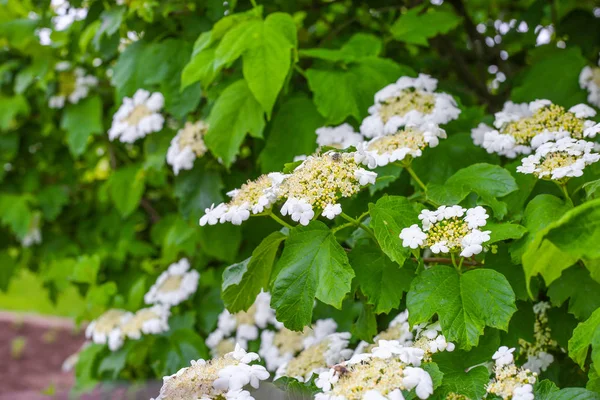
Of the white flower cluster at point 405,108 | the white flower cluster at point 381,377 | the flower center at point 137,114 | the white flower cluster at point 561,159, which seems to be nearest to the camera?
the white flower cluster at point 381,377

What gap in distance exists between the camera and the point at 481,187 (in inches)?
48.8

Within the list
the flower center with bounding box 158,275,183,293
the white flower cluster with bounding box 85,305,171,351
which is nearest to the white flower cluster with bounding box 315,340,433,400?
the white flower cluster with bounding box 85,305,171,351

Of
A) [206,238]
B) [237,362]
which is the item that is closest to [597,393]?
[237,362]


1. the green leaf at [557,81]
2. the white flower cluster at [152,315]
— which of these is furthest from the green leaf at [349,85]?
the white flower cluster at [152,315]

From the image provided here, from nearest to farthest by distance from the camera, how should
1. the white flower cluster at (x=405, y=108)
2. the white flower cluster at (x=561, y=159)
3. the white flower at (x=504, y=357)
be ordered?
the white flower at (x=504, y=357)
the white flower cluster at (x=561, y=159)
the white flower cluster at (x=405, y=108)

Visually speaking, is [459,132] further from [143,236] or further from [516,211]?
[143,236]

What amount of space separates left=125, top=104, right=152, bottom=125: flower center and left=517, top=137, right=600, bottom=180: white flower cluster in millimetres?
1117

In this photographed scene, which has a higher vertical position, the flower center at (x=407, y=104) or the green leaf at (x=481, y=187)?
the green leaf at (x=481, y=187)

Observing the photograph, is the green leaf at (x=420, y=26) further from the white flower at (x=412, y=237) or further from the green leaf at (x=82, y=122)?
the green leaf at (x=82, y=122)

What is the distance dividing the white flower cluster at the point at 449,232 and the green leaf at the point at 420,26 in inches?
32.6

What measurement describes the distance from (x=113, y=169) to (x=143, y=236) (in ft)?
1.25

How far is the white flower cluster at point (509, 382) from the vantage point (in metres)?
0.92

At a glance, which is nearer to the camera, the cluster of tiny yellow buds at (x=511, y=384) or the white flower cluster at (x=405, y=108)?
the cluster of tiny yellow buds at (x=511, y=384)

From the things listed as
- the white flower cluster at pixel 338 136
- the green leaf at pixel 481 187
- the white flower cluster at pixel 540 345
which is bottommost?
the white flower cluster at pixel 540 345
